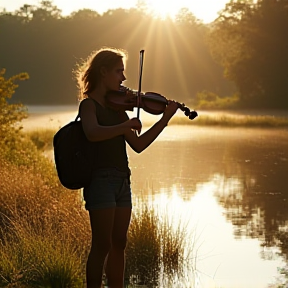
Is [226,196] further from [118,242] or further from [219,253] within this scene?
[118,242]

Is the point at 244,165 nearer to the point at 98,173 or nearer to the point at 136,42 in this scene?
the point at 98,173

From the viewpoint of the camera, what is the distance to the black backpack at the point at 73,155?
4344 millimetres

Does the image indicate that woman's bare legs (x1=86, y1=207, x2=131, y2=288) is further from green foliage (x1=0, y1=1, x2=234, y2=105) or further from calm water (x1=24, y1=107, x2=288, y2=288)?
green foliage (x1=0, y1=1, x2=234, y2=105)

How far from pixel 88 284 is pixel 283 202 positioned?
6.78 meters

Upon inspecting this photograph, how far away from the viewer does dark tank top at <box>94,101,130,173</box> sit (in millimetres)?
4406

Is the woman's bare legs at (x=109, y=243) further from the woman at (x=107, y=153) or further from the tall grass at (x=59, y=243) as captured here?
the tall grass at (x=59, y=243)

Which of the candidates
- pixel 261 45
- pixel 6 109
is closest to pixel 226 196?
pixel 6 109

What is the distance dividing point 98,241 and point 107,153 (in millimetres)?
459

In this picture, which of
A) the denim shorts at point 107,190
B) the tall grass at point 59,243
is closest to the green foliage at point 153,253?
the tall grass at point 59,243

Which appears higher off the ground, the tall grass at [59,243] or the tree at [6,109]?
the tree at [6,109]

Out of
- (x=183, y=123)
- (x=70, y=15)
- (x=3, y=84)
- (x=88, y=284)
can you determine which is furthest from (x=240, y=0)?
(x=70, y=15)

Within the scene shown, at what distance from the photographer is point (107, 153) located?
441 cm

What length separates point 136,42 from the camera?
3184 inches

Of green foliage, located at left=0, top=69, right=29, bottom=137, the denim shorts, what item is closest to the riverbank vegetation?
the denim shorts
